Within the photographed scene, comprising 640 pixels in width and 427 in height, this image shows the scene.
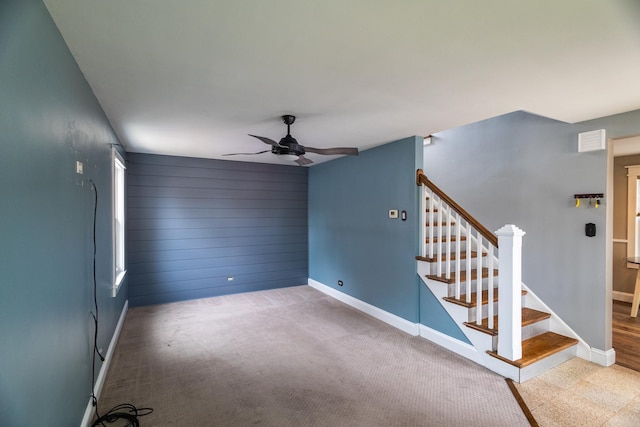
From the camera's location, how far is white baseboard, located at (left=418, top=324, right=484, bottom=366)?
2.92m

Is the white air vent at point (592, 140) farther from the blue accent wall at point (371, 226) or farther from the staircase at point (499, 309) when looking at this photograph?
the blue accent wall at point (371, 226)

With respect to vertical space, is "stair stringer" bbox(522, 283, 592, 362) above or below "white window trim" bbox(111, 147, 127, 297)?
below

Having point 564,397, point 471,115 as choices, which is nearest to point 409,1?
point 471,115

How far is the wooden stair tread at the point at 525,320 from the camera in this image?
2795 mm

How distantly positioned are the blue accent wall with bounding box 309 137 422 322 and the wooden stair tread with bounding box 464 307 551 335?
29.8 inches

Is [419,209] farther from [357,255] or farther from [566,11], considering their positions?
[566,11]

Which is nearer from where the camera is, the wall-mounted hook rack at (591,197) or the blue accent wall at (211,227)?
the wall-mounted hook rack at (591,197)

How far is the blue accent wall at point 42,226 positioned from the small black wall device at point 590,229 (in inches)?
164

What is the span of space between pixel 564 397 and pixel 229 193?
16.0 feet

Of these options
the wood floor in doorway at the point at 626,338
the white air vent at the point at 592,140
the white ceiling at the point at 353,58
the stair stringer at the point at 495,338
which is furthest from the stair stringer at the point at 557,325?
the white ceiling at the point at 353,58

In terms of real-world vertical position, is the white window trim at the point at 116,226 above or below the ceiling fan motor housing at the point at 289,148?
below

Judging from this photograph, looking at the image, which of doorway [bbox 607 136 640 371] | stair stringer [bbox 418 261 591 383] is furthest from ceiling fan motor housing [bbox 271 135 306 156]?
doorway [bbox 607 136 640 371]

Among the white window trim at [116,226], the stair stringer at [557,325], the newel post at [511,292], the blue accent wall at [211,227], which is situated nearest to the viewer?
the newel post at [511,292]

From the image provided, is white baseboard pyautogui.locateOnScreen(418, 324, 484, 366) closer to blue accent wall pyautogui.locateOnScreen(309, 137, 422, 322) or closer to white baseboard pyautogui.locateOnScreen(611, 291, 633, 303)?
blue accent wall pyautogui.locateOnScreen(309, 137, 422, 322)
